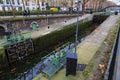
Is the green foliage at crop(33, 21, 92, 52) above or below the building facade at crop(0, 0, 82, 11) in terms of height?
below

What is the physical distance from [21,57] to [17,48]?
3.56 feet

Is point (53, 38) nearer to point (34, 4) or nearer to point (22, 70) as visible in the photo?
point (22, 70)

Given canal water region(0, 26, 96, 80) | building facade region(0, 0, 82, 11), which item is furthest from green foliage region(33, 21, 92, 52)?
building facade region(0, 0, 82, 11)

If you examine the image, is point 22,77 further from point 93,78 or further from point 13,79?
point 93,78

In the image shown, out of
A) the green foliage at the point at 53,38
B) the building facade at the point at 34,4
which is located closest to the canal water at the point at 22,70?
the green foliage at the point at 53,38

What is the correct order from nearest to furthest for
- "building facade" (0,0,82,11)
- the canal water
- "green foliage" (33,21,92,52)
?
the canal water < "green foliage" (33,21,92,52) < "building facade" (0,0,82,11)

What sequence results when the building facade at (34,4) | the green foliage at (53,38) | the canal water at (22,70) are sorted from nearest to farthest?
the canal water at (22,70), the green foliage at (53,38), the building facade at (34,4)

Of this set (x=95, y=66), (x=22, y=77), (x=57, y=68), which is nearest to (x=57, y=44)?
(x=22, y=77)

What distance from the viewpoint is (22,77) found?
13.7 metres

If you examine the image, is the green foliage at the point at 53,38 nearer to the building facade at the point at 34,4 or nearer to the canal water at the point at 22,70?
the canal water at the point at 22,70

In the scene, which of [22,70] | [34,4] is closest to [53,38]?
[22,70]

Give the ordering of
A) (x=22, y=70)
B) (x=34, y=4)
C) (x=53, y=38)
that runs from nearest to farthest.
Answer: (x=22, y=70) → (x=53, y=38) → (x=34, y=4)

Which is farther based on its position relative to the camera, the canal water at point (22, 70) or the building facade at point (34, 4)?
the building facade at point (34, 4)

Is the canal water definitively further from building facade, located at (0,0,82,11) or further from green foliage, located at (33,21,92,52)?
building facade, located at (0,0,82,11)
